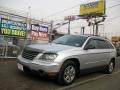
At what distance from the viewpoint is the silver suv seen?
6027 millimetres

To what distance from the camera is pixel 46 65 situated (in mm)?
5934

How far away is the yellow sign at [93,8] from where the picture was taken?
39562 millimetres

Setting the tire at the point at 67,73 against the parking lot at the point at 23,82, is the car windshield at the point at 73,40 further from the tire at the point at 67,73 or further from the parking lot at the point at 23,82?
the parking lot at the point at 23,82

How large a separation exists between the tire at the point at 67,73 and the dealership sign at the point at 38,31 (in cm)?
587

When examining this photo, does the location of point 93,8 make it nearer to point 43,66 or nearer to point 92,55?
point 92,55

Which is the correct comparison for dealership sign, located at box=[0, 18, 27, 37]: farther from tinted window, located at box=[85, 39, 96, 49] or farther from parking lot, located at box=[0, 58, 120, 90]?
tinted window, located at box=[85, 39, 96, 49]

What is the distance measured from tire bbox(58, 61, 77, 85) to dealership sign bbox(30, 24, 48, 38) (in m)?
5.87

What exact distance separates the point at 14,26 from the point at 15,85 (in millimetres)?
5622

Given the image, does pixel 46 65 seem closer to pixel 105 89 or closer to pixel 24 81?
pixel 24 81

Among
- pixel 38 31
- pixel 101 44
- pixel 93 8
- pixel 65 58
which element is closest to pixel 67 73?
pixel 65 58

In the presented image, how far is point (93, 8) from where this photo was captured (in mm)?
42156

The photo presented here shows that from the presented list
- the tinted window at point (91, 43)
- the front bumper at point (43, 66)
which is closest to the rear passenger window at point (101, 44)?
the tinted window at point (91, 43)

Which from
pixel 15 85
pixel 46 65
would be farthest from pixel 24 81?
pixel 46 65

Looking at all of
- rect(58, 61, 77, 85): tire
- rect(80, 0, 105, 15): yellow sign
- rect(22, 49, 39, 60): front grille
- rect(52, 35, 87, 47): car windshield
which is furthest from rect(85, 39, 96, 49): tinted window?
rect(80, 0, 105, 15): yellow sign
